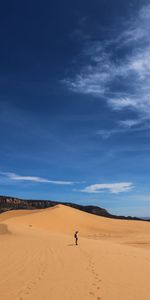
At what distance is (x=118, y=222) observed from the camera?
65500 mm

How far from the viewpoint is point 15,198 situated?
335 ft

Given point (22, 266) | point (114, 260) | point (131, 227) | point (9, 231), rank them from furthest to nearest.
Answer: point (131, 227)
point (9, 231)
point (114, 260)
point (22, 266)

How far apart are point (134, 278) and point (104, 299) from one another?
11.4 ft

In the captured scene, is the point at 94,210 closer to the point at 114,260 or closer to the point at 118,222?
the point at 118,222

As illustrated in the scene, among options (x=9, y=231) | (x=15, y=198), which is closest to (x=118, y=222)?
(x=9, y=231)

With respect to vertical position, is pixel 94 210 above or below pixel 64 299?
above

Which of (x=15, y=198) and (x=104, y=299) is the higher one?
(x=15, y=198)

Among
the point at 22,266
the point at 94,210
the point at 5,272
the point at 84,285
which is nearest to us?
the point at 84,285

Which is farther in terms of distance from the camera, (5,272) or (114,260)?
(114,260)

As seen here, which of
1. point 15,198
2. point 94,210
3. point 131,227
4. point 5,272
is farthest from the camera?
point 15,198

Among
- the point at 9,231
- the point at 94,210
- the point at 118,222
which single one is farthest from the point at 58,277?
the point at 94,210

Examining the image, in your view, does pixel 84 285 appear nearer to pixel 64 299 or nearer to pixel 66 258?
pixel 64 299

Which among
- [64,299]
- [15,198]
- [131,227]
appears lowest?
[64,299]

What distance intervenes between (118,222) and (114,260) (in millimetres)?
47694
